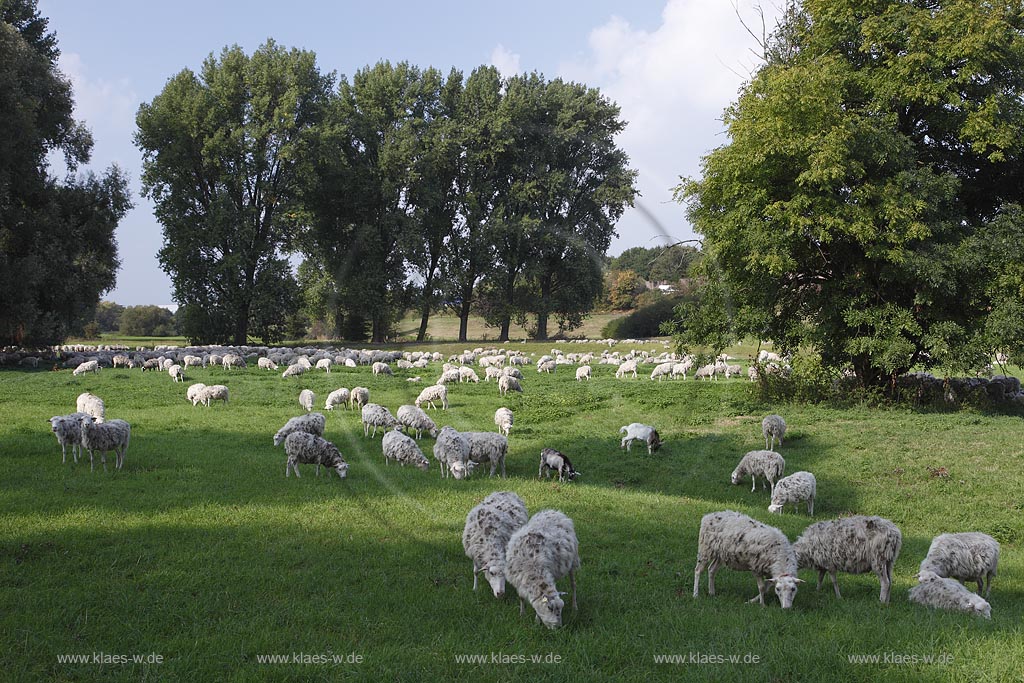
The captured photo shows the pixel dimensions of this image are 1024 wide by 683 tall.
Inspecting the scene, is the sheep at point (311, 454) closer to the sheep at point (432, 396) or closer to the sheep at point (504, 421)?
the sheep at point (504, 421)

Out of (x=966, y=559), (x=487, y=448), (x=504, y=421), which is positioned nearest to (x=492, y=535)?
(x=966, y=559)

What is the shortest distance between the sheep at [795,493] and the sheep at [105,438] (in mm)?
11925

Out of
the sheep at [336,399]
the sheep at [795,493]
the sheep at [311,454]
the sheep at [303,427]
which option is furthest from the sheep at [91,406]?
the sheep at [795,493]

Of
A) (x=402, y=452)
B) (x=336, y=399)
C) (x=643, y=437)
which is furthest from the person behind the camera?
(x=336, y=399)

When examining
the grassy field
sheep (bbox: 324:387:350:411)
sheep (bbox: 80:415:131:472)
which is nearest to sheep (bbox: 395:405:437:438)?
the grassy field

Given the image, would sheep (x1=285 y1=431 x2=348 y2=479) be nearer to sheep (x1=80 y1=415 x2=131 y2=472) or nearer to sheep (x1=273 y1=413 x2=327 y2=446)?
sheep (x1=273 y1=413 x2=327 y2=446)

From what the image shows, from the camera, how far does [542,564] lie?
22.1 feet

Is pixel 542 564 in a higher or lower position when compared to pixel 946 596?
higher

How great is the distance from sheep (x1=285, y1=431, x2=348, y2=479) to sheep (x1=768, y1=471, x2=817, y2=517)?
25.8 ft

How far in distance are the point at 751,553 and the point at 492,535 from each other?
2.73 meters

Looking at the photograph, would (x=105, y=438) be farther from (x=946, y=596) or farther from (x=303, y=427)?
(x=946, y=596)

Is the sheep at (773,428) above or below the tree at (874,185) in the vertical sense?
below

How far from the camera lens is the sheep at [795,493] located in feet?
40.7

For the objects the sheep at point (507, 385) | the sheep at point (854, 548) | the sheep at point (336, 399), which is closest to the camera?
the sheep at point (854, 548)
